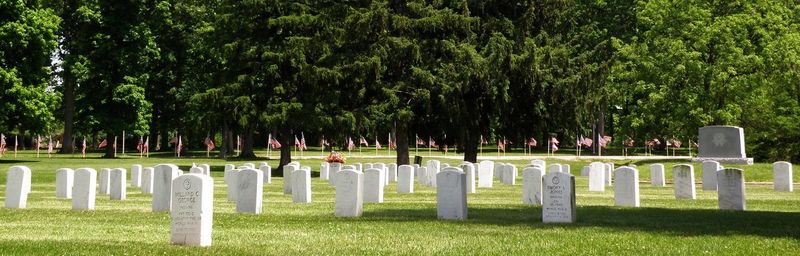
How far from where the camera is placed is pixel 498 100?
→ 4072 centimetres

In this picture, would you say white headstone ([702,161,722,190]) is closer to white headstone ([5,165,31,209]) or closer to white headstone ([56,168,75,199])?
white headstone ([56,168,75,199])

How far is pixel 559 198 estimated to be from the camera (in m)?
15.9

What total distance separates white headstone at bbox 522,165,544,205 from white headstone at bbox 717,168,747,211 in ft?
12.7

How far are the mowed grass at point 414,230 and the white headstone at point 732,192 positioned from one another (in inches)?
16.0

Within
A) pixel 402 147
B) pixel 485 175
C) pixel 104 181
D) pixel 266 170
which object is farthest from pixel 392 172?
pixel 104 181

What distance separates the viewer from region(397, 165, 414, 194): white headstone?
2570cm

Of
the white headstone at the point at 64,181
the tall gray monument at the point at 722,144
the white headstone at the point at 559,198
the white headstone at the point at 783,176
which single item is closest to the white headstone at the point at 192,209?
the white headstone at the point at 559,198

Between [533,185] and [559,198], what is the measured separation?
5362mm

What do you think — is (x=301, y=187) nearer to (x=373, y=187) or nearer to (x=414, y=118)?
(x=373, y=187)

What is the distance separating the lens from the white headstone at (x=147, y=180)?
25.2m

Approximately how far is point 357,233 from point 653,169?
64.2 ft

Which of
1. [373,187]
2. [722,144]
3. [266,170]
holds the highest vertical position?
[722,144]

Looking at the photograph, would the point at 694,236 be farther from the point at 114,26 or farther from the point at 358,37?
the point at 114,26

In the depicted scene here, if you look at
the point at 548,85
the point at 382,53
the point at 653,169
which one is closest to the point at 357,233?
the point at 653,169
